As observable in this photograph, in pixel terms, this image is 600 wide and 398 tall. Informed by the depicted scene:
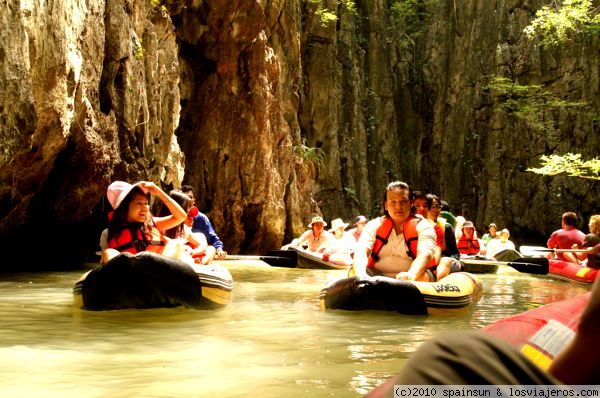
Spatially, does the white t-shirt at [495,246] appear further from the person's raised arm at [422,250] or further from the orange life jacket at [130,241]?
the orange life jacket at [130,241]

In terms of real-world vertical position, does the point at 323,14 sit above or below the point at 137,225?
above

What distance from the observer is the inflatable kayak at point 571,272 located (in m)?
10.5

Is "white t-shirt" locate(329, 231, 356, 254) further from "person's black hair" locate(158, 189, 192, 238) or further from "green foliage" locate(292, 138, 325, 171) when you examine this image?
"green foliage" locate(292, 138, 325, 171)

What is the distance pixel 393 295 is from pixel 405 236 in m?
0.73

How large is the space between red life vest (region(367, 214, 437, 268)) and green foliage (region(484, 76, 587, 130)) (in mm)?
23524

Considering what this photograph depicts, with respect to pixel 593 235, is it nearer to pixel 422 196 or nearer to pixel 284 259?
pixel 422 196

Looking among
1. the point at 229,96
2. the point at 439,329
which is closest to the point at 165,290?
the point at 439,329

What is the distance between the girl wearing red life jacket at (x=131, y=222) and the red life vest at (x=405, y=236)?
2.26 meters

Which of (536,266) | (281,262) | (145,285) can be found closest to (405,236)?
(145,285)

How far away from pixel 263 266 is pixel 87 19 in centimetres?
652

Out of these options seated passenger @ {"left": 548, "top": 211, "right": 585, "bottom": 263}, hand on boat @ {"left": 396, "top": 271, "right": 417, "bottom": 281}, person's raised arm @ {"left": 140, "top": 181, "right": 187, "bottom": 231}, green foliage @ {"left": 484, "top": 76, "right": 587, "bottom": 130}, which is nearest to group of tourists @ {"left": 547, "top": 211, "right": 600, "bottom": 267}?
seated passenger @ {"left": 548, "top": 211, "right": 585, "bottom": 263}

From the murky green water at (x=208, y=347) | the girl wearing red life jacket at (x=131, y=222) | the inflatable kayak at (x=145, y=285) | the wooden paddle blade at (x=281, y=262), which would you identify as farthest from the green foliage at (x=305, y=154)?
the inflatable kayak at (x=145, y=285)

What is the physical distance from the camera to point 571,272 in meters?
11.0

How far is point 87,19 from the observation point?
9305mm
